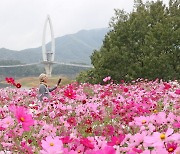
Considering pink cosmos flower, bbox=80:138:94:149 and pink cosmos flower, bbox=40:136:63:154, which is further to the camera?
pink cosmos flower, bbox=80:138:94:149

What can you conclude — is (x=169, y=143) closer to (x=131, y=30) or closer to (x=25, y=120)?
(x=25, y=120)

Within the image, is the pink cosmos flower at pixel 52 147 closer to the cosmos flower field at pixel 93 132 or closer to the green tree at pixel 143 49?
the cosmos flower field at pixel 93 132

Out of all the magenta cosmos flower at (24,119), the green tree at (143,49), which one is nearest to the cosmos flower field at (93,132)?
the magenta cosmos flower at (24,119)

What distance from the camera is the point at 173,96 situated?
5461mm

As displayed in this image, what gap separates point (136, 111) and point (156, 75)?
2000cm

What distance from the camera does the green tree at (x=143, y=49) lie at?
24.2 metres

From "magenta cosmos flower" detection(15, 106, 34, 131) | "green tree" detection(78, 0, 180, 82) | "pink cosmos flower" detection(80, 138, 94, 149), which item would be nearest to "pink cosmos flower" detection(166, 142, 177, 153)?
"pink cosmos flower" detection(80, 138, 94, 149)

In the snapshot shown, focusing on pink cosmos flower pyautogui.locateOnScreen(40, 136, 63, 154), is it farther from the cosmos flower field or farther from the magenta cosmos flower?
the magenta cosmos flower

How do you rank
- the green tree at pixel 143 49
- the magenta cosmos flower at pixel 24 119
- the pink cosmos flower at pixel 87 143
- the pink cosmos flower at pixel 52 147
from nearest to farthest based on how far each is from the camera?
1. the pink cosmos flower at pixel 52 147
2. the pink cosmos flower at pixel 87 143
3. the magenta cosmos flower at pixel 24 119
4. the green tree at pixel 143 49

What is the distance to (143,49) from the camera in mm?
25375

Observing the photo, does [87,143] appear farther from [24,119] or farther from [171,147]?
[24,119]

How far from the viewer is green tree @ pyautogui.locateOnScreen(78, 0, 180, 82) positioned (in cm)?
2419

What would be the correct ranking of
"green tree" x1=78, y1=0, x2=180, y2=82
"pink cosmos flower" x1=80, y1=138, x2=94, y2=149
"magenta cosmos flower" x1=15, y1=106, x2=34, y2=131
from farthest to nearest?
"green tree" x1=78, y1=0, x2=180, y2=82, "magenta cosmos flower" x1=15, y1=106, x2=34, y2=131, "pink cosmos flower" x1=80, y1=138, x2=94, y2=149

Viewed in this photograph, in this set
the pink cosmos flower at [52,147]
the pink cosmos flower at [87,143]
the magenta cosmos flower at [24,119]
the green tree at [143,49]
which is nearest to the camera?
the pink cosmos flower at [52,147]
